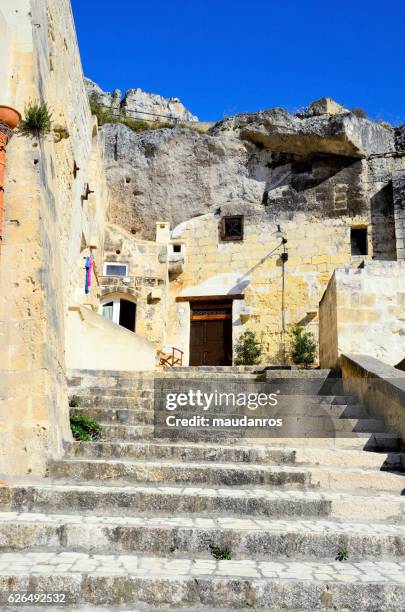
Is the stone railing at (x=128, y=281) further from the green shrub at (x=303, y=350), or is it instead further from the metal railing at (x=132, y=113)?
the metal railing at (x=132, y=113)

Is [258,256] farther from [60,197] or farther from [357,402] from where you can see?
[357,402]

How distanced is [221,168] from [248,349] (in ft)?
19.1

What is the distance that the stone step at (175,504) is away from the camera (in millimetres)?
3832

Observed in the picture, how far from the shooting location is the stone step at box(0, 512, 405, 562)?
133 inches

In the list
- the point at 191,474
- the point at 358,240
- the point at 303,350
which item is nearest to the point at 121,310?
the point at 303,350

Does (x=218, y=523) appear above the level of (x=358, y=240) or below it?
below

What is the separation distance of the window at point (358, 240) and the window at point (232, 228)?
125 inches

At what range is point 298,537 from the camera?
3400 mm

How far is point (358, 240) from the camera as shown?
16.0 m

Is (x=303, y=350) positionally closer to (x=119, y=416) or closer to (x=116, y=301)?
(x=116, y=301)

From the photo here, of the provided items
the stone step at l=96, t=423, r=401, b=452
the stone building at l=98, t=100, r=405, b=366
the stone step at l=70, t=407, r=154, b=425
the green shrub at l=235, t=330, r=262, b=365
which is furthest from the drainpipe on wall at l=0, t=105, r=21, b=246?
the green shrub at l=235, t=330, r=262, b=365

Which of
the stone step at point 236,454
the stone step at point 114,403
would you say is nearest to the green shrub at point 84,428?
the stone step at point 236,454

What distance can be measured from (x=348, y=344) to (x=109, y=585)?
5559 mm

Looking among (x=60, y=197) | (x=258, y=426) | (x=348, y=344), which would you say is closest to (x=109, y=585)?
(x=258, y=426)
